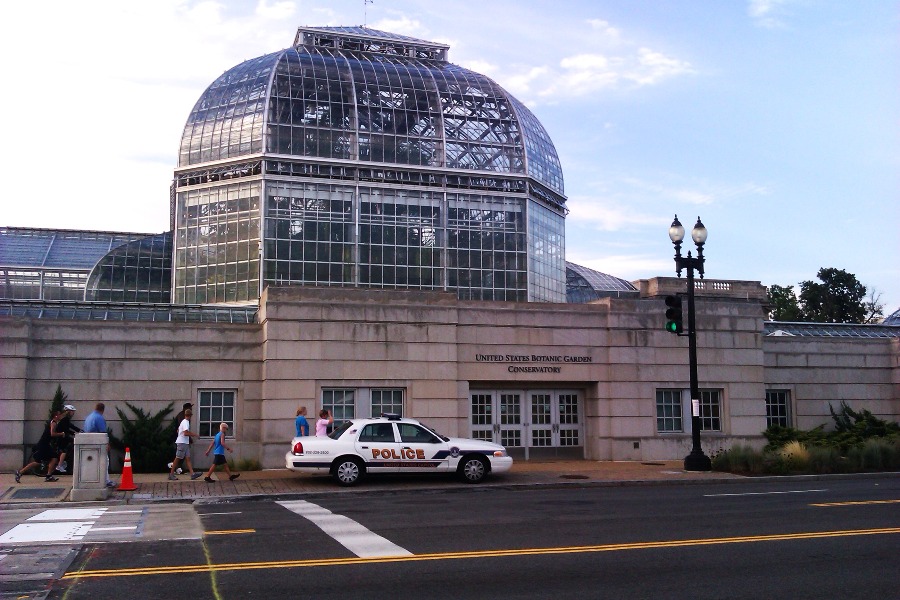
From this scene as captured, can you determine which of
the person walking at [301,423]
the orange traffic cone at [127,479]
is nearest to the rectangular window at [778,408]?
the person walking at [301,423]

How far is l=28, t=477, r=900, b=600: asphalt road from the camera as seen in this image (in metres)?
8.93

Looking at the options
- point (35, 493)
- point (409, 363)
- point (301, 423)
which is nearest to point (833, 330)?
point (409, 363)

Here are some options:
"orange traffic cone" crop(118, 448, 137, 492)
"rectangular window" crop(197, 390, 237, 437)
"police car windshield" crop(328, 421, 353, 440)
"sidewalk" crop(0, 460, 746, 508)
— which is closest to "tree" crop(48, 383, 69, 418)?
"sidewalk" crop(0, 460, 746, 508)

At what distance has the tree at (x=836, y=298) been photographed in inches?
2874

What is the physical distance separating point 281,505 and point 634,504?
6528 millimetres

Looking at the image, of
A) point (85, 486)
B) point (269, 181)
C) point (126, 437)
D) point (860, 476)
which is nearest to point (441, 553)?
point (85, 486)

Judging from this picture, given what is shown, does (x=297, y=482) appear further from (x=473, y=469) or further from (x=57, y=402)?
(x=57, y=402)

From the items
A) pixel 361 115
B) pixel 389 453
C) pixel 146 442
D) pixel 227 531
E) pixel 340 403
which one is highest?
pixel 361 115

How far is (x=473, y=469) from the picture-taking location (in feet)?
66.1

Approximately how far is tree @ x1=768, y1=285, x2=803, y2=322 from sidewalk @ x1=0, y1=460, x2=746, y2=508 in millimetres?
55122

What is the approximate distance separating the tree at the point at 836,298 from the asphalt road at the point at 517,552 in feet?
201

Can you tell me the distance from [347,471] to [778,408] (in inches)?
670

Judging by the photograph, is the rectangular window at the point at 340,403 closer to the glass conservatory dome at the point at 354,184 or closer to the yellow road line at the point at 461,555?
the glass conservatory dome at the point at 354,184

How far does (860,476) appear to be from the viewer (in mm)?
22422
